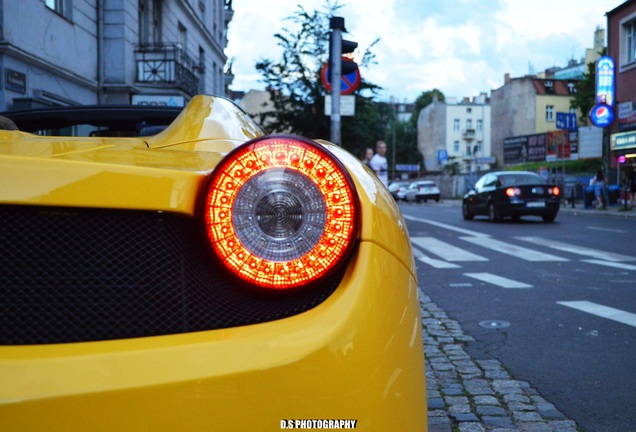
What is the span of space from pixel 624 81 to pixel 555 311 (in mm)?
29988

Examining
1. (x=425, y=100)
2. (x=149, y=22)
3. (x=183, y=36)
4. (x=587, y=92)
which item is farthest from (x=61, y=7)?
(x=425, y=100)

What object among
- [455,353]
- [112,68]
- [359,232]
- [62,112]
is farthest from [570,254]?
[112,68]

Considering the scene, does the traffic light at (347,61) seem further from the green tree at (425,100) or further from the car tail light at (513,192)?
the green tree at (425,100)

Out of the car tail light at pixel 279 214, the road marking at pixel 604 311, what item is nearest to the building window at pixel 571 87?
the road marking at pixel 604 311

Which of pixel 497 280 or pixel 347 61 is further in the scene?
pixel 347 61

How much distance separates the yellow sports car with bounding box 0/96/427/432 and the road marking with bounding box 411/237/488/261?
944 cm

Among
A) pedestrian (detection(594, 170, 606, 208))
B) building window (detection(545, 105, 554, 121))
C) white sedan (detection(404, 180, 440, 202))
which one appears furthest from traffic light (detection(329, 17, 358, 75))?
building window (detection(545, 105, 554, 121))

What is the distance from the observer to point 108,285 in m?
1.23

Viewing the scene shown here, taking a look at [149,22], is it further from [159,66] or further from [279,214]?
[279,214]

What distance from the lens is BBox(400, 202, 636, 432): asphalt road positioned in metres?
3.53

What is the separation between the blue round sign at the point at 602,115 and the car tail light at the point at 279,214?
102 feet

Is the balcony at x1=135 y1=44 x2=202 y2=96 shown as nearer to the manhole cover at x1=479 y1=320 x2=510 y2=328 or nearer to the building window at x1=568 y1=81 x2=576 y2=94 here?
the manhole cover at x1=479 y1=320 x2=510 y2=328

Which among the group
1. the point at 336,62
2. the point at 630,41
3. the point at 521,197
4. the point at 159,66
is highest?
the point at 630,41

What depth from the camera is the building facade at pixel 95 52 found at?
1277 centimetres
